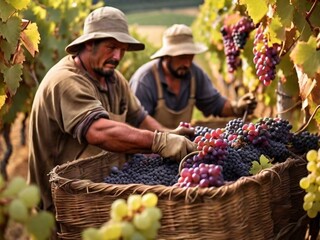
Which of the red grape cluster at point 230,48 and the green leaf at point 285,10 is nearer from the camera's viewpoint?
the green leaf at point 285,10

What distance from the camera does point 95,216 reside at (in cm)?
293

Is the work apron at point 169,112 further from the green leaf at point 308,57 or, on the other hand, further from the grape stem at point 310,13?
the green leaf at point 308,57

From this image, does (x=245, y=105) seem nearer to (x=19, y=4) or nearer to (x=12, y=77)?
(x=12, y=77)

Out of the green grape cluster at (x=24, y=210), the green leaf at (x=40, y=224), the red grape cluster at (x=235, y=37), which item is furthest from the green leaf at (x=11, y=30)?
the red grape cluster at (x=235, y=37)

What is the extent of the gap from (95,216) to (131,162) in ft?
2.13

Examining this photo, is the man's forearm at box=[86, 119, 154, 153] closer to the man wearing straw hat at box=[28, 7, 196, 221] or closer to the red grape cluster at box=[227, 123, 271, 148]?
the man wearing straw hat at box=[28, 7, 196, 221]

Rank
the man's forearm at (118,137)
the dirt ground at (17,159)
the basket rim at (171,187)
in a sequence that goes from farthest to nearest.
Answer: the dirt ground at (17,159)
the man's forearm at (118,137)
the basket rim at (171,187)

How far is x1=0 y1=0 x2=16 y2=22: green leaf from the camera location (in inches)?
129

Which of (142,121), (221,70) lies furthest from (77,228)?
(221,70)

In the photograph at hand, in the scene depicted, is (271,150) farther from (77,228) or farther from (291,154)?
(77,228)

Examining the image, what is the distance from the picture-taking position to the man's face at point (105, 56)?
4113 mm

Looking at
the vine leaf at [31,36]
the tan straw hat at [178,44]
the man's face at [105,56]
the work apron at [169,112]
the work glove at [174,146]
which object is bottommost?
the work apron at [169,112]

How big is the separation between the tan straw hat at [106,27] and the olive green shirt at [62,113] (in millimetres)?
161

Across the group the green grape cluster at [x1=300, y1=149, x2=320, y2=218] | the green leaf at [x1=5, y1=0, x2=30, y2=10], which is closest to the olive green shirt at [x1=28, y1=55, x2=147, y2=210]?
the green leaf at [x1=5, y1=0, x2=30, y2=10]
